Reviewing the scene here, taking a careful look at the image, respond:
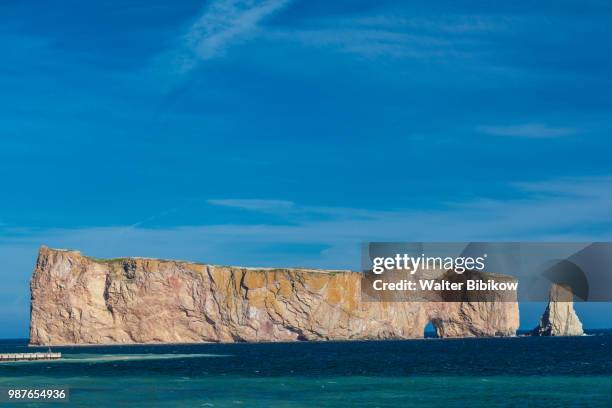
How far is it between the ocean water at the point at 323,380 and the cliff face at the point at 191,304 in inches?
1605

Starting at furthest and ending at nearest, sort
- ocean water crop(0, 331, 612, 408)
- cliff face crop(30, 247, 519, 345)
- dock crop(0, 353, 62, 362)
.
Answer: cliff face crop(30, 247, 519, 345)
dock crop(0, 353, 62, 362)
ocean water crop(0, 331, 612, 408)

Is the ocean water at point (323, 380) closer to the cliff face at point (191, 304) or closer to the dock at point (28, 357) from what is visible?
the dock at point (28, 357)

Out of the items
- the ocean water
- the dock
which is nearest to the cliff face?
the dock

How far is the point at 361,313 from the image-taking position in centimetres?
16850

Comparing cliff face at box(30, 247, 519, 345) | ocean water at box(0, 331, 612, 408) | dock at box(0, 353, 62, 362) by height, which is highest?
cliff face at box(30, 247, 519, 345)

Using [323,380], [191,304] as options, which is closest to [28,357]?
[191,304]

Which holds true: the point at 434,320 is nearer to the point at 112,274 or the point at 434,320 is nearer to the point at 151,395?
the point at 112,274

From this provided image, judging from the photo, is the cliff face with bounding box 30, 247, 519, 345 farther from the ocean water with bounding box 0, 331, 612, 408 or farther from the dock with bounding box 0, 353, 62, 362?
the ocean water with bounding box 0, 331, 612, 408

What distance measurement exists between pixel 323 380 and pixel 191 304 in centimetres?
8501

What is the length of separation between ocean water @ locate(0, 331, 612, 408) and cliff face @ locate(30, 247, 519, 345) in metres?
40.8

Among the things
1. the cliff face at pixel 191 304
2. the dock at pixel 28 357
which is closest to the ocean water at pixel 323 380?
the dock at pixel 28 357

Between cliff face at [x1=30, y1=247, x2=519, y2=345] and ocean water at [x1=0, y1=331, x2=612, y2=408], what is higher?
cliff face at [x1=30, y1=247, x2=519, y2=345]

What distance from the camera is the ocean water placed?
5797cm

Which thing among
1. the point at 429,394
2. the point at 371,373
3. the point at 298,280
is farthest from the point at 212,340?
the point at 429,394
